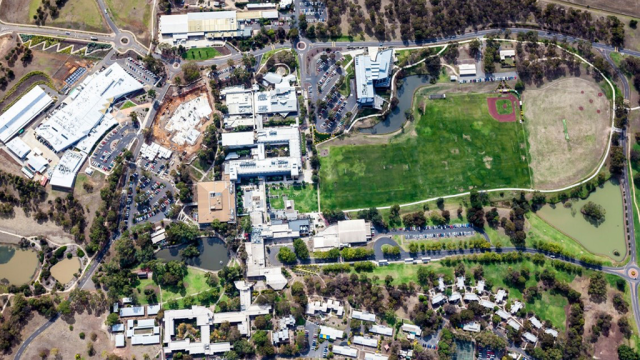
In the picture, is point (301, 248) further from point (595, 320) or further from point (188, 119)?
point (595, 320)

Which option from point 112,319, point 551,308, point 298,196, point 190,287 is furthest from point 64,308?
point 551,308

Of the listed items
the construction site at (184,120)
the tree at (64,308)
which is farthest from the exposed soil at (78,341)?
the construction site at (184,120)

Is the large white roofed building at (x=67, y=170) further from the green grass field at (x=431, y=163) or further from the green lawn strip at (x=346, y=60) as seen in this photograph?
the green lawn strip at (x=346, y=60)

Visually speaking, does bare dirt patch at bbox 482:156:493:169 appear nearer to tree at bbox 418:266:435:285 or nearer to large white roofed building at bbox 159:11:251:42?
tree at bbox 418:266:435:285

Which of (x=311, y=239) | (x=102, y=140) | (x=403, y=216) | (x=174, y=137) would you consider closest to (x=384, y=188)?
(x=403, y=216)

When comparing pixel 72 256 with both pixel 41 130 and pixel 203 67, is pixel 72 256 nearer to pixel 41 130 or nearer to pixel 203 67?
pixel 41 130

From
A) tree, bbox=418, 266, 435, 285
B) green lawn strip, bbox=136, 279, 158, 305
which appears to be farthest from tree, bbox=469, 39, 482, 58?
green lawn strip, bbox=136, 279, 158, 305
